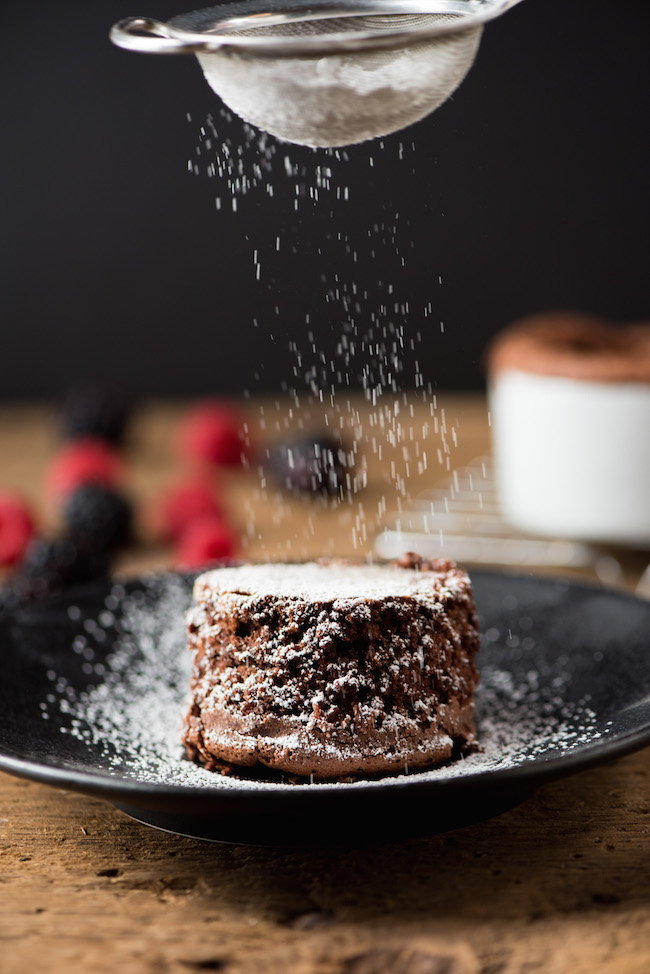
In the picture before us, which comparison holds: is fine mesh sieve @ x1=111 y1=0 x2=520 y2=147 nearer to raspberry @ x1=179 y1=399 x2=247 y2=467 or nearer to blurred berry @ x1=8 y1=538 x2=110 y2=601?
blurred berry @ x1=8 y1=538 x2=110 y2=601

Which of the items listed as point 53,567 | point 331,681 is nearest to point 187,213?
point 53,567

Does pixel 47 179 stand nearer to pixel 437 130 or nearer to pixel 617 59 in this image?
pixel 617 59

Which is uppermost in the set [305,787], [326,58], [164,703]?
[326,58]

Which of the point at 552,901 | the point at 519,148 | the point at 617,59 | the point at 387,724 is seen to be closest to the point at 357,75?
the point at 387,724

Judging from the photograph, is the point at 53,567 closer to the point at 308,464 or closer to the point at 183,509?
the point at 183,509

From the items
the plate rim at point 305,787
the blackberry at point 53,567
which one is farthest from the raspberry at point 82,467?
the plate rim at point 305,787

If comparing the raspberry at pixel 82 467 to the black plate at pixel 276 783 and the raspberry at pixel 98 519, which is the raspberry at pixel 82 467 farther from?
the black plate at pixel 276 783
